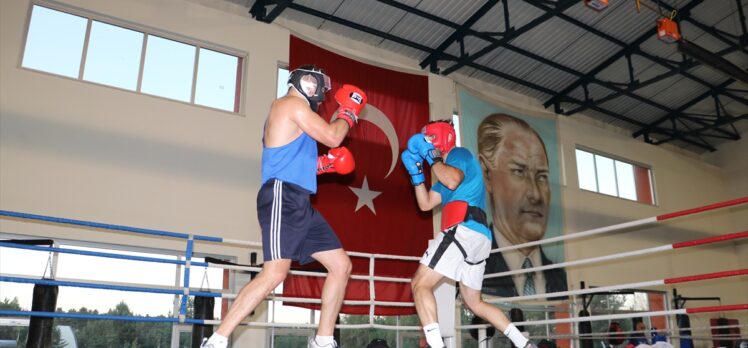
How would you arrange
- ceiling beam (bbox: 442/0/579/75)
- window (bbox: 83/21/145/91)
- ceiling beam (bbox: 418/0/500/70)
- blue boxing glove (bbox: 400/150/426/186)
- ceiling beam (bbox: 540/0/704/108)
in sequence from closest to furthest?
blue boxing glove (bbox: 400/150/426/186) < window (bbox: 83/21/145/91) < ceiling beam (bbox: 442/0/579/75) < ceiling beam (bbox: 418/0/500/70) < ceiling beam (bbox: 540/0/704/108)

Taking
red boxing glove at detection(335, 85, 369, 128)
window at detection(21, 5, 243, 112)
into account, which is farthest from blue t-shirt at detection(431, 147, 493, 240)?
window at detection(21, 5, 243, 112)

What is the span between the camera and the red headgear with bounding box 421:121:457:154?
343cm

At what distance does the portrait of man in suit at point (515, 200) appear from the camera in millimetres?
8102

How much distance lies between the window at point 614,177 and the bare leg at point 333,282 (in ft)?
25.8

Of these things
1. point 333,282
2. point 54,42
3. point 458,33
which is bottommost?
point 333,282

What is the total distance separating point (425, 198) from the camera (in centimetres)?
350

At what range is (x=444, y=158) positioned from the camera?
3.42 metres

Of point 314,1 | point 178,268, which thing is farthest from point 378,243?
point 314,1

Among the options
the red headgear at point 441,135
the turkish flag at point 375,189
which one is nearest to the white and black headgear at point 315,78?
the red headgear at point 441,135

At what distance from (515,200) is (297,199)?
6.22m

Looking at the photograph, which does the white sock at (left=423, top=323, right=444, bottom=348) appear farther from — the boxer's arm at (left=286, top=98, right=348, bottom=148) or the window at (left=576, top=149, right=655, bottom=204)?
the window at (left=576, top=149, right=655, bottom=204)

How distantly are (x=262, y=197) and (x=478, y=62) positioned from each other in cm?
668

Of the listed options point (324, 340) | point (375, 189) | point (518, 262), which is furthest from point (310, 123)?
point (518, 262)

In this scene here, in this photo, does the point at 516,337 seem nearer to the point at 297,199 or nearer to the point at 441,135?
the point at 441,135
